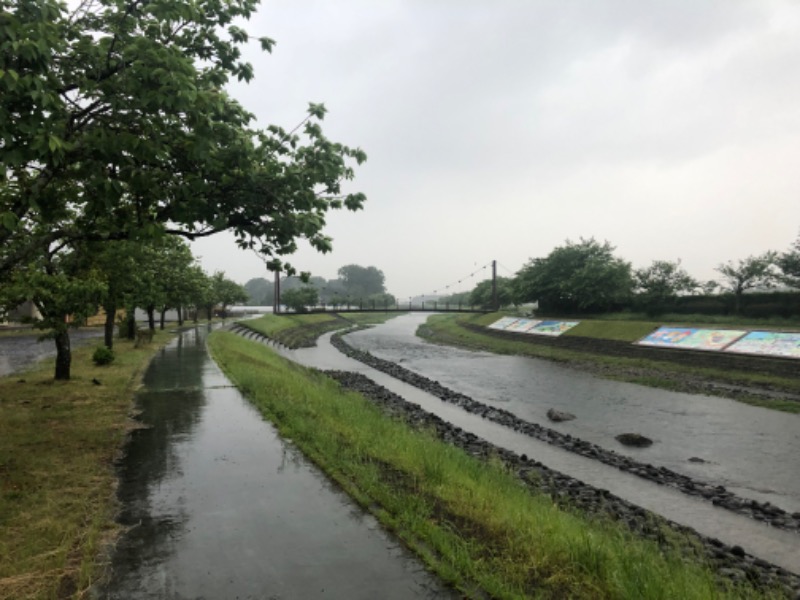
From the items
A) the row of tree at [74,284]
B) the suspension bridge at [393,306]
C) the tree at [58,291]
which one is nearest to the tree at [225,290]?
the suspension bridge at [393,306]

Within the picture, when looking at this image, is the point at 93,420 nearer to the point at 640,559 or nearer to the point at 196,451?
the point at 196,451

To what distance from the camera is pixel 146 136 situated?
7.13 metres

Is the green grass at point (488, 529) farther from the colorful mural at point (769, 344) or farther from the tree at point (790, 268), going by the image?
the tree at point (790, 268)

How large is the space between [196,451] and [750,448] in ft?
44.5

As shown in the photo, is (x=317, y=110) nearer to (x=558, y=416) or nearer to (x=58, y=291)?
(x=58, y=291)

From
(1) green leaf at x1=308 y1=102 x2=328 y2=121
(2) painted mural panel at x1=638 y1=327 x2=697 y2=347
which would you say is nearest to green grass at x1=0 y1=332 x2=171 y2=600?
(1) green leaf at x1=308 y1=102 x2=328 y2=121

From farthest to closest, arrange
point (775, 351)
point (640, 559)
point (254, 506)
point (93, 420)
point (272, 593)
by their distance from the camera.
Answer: point (775, 351) → point (93, 420) → point (254, 506) → point (640, 559) → point (272, 593)

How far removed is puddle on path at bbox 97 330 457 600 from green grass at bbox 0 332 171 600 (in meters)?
0.31

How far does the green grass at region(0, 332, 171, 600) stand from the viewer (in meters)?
4.67

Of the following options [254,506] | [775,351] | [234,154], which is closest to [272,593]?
[254,506]

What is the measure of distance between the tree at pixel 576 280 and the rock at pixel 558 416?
28956mm

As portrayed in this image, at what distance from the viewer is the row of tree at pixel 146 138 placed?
543 centimetres

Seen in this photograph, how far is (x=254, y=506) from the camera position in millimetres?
6328

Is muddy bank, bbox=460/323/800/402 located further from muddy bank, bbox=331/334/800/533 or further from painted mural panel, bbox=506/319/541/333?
muddy bank, bbox=331/334/800/533
